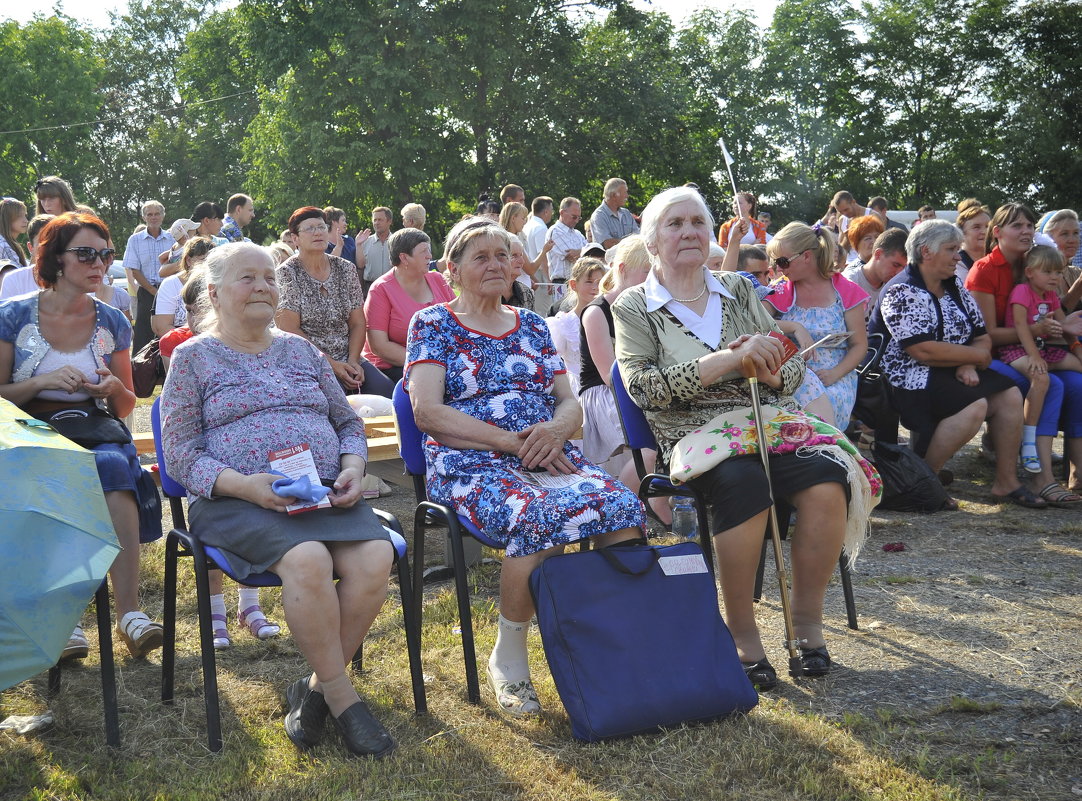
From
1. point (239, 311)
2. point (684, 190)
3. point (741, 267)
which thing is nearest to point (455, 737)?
point (239, 311)

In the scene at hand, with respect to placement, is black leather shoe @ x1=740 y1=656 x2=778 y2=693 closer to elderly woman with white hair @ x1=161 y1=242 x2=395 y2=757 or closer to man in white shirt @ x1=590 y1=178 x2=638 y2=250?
elderly woman with white hair @ x1=161 y1=242 x2=395 y2=757

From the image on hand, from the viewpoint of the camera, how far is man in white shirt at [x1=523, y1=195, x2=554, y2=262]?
35.2 ft

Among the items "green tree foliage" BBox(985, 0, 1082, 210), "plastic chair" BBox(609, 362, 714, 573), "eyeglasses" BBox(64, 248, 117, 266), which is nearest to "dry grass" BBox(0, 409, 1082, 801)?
"plastic chair" BBox(609, 362, 714, 573)

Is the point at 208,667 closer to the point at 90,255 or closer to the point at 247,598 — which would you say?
the point at 247,598

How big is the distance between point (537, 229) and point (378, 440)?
637 cm

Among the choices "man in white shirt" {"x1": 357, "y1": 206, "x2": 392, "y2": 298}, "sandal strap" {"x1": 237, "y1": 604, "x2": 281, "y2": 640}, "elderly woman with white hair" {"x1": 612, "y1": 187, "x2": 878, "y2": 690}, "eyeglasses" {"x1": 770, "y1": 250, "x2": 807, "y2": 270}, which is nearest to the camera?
"elderly woman with white hair" {"x1": 612, "y1": 187, "x2": 878, "y2": 690}

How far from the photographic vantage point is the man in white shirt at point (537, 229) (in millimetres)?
10742

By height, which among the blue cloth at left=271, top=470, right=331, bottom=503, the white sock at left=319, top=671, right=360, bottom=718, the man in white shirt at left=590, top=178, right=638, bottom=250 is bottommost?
the white sock at left=319, top=671, right=360, bottom=718

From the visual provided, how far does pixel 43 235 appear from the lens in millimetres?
3822

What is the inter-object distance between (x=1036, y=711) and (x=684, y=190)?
210 centimetres

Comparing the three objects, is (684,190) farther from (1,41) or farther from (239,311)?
(1,41)

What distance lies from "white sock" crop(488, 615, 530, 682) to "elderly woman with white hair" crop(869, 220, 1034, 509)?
12.2ft

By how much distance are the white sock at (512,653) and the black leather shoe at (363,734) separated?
482 mm

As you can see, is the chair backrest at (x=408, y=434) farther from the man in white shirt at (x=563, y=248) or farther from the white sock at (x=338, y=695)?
the man in white shirt at (x=563, y=248)
